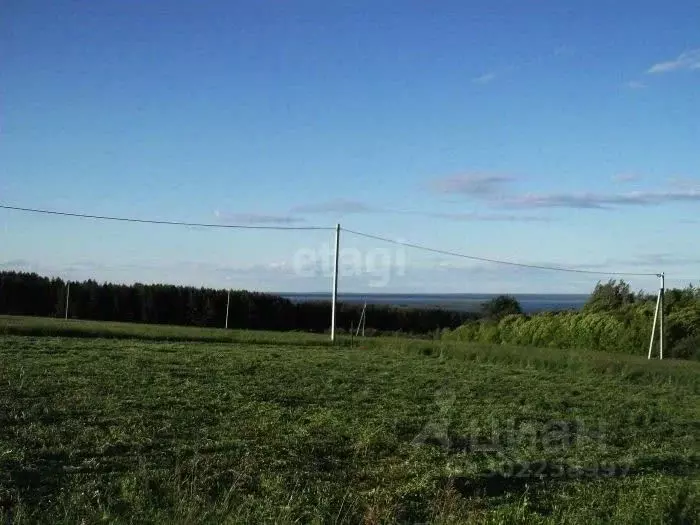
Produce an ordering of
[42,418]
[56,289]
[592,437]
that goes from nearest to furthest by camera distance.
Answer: [42,418] → [592,437] → [56,289]

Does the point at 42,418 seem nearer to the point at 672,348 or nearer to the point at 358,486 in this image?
the point at 358,486

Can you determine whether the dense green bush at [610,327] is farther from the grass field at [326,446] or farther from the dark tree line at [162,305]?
the dark tree line at [162,305]

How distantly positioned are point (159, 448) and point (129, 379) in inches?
167

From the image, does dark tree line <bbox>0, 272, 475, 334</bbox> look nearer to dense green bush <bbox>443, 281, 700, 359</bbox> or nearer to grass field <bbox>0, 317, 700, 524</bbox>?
dense green bush <bbox>443, 281, 700, 359</bbox>

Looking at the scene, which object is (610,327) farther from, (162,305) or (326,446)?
(162,305)

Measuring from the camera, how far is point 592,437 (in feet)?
27.5

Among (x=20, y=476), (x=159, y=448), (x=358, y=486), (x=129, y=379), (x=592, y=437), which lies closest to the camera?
(x=20, y=476)

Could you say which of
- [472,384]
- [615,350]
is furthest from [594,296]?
[472,384]

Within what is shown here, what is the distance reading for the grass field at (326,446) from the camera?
5254mm

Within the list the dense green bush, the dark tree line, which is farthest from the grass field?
the dark tree line

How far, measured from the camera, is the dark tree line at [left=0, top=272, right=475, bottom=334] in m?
43.0

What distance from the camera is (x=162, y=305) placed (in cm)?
4500

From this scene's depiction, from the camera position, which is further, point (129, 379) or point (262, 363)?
point (262, 363)

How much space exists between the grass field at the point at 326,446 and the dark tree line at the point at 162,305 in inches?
1226
